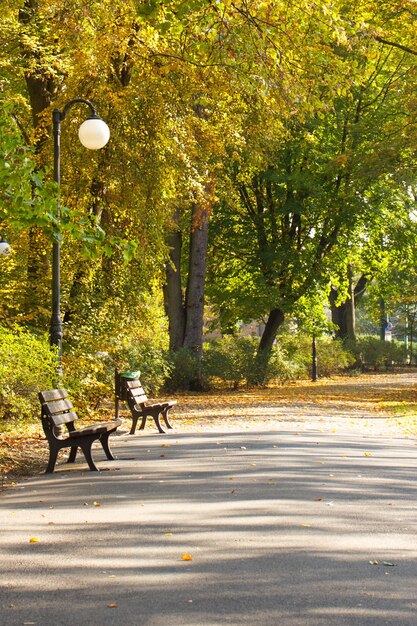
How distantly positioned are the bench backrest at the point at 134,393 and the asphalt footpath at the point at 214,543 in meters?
4.10

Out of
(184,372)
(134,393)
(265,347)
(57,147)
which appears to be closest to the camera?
(57,147)

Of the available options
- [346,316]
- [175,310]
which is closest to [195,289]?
[175,310]

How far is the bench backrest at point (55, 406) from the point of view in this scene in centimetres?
1141

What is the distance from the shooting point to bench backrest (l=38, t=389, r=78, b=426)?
37.4 ft

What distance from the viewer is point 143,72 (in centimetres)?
2019

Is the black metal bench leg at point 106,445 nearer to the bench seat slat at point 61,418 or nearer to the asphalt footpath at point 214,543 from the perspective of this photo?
the asphalt footpath at point 214,543

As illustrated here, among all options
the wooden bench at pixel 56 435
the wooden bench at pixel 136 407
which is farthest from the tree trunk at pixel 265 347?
the wooden bench at pixel 56 435

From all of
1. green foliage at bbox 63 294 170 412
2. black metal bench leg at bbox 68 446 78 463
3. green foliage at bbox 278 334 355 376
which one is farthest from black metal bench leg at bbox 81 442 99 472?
green foliage at bbox 278 334 355 376

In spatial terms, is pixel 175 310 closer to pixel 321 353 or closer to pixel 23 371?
pixel 321 353

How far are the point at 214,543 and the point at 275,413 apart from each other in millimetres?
14934

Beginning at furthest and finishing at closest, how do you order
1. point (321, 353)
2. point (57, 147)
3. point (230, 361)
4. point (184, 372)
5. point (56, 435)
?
point (321, 353)
point (230, 361)
point (184, 372)
point (57, 147)
point (56, 435)

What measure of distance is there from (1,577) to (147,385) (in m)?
20.1

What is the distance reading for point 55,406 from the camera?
11.7m

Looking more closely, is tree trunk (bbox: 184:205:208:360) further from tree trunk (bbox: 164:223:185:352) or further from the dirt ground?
the dirt ground
